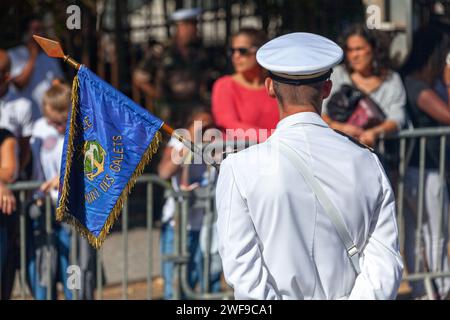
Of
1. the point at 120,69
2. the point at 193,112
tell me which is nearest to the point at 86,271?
the point at 193,112

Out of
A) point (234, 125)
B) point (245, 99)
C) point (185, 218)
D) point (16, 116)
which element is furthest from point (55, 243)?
point (245, 99)

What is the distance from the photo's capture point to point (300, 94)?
359 cm

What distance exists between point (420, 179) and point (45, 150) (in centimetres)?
245

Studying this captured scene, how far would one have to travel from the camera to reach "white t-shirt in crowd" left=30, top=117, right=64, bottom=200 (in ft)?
20.0

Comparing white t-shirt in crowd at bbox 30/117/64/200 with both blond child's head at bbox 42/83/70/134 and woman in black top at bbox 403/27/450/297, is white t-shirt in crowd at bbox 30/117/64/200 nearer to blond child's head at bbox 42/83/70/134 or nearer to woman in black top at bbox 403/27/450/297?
blond child's head at bbox 42/83/70/134

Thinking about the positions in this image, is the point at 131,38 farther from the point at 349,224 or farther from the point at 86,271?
the point at 349,224

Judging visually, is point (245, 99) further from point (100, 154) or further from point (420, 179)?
point (100, 154)

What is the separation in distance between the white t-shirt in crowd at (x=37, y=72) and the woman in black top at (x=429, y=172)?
8.77 ft

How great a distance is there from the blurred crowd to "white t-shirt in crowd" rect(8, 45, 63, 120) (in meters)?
0.03

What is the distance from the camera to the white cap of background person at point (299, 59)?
11.6 ft

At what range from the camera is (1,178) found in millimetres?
5934

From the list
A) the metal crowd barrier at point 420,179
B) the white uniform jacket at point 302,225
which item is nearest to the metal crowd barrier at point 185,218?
the metal crowd barrier at point 420,179

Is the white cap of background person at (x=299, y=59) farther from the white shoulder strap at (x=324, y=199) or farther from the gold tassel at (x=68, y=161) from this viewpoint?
the gold tassel at (x=68, y=161)
